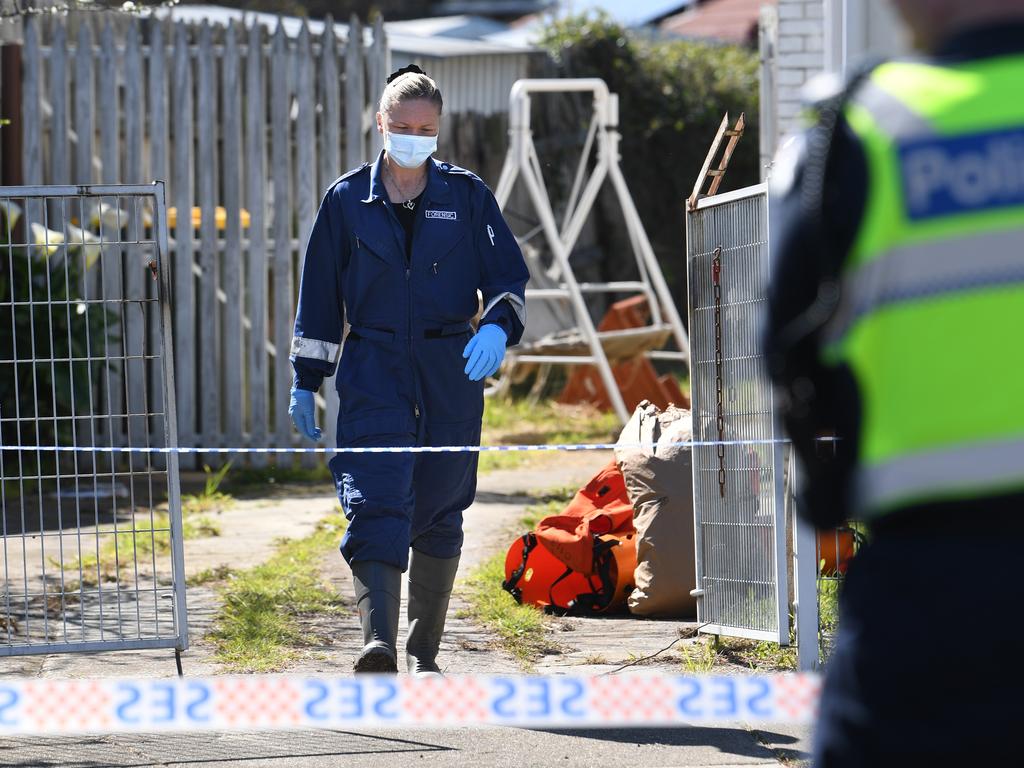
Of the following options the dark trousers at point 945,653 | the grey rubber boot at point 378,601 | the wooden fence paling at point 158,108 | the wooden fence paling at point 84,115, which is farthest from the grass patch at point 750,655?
the wooden fence paling at point 84,115

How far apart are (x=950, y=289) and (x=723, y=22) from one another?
25.5m

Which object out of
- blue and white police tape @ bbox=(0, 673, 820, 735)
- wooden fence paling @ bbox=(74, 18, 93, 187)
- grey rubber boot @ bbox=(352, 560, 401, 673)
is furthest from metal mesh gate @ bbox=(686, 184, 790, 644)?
wooden fence paling @ bbox=(74, 18, 93, 187)

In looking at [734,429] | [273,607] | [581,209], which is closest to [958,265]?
[734,429]

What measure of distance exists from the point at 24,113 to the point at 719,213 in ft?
20.1

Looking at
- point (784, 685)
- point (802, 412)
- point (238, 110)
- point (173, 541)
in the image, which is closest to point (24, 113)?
point (238, 110)

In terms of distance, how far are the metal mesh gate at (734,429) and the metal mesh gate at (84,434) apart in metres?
1.83

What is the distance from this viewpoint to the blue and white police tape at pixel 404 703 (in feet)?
10.0

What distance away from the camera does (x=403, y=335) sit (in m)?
4.54

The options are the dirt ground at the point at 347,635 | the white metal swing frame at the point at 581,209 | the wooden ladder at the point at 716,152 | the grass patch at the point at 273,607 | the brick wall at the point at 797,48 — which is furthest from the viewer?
the white metal swing frame at the point at 581,209

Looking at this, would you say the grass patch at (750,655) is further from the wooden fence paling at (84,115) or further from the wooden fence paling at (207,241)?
the wooden fence paling at (84,115)

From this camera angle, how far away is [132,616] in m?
5.85

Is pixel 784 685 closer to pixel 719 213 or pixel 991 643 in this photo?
pixel 991 643

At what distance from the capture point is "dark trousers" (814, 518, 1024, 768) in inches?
63.3

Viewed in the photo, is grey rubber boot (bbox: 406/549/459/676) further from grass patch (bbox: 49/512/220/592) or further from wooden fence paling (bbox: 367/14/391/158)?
wooden fence paling (bbox: 367/14/391/158)
